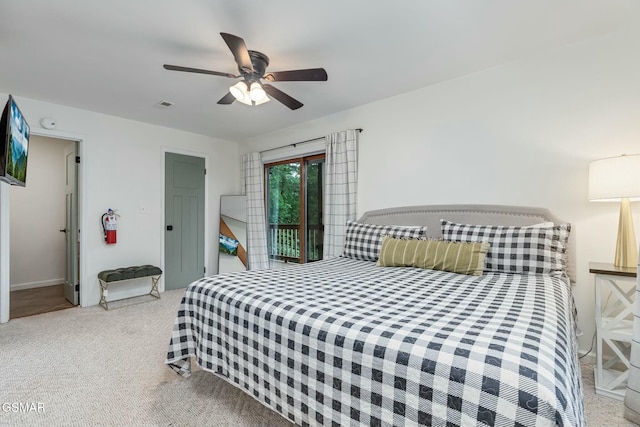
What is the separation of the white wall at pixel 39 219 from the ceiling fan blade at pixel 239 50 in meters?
4.12

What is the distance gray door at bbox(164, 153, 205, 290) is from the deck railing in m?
1.21

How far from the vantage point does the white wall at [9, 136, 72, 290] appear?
4566 millimetres

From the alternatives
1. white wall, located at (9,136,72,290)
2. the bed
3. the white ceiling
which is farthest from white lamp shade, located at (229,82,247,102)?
white wall, located at (9,136,72,290)

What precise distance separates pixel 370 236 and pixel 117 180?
11.3 feet

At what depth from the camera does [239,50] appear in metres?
1.92

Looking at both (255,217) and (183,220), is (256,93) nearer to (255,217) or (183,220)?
(255,217)

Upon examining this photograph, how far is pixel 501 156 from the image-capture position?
2676 mm

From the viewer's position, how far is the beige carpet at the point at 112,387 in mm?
1680

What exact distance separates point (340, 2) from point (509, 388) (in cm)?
209

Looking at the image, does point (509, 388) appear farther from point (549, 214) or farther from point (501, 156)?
point (501, 156)

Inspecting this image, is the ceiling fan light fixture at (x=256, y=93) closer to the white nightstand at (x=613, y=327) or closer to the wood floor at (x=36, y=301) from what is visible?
the white nightstand at (x=613, y=327)

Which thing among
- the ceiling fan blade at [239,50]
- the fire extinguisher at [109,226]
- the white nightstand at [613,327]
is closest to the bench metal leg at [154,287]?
the fire extinguisher at [109,226]

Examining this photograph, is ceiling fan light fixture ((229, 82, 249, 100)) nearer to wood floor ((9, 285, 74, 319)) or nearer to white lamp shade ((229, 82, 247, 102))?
white lamp shade ((229, 82, 247, 102))

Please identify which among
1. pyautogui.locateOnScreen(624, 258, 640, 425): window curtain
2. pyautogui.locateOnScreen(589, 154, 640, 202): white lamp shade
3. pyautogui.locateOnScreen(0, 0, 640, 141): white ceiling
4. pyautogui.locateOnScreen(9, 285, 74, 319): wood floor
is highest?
pyautogui.locateOnScreen(0, 0, 640, 141): white ceiling
